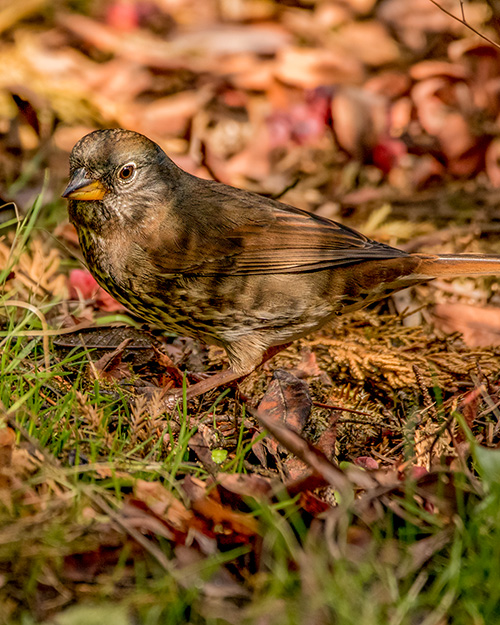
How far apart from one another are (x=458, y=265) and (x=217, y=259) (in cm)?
126

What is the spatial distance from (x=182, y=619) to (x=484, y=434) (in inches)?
67.7

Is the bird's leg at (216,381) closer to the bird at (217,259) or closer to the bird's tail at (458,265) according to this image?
the bird at (217,259)

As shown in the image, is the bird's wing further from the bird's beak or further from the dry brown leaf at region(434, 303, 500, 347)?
the dry brown leaf at region(434, 303, 500, 347)

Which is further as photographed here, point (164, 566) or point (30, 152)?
point (30, 152)

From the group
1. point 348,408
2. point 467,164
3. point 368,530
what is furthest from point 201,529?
point 467,164

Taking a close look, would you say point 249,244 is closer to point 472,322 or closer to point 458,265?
point 458,265

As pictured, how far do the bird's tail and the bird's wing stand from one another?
0.47 ft

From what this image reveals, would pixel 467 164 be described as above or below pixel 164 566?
below

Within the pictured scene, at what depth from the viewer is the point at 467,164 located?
634 cm

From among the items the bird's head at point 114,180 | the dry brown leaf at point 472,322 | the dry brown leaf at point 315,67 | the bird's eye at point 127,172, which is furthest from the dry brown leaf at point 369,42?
the bird's eye at point 127,172

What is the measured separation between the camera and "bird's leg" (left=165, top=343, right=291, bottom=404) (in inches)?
143

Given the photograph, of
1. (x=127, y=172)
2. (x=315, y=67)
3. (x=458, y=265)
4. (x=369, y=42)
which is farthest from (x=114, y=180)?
(x=369, y=42)

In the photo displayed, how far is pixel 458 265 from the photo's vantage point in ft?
13.0

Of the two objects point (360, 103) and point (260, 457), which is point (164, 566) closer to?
point (260, 457)
